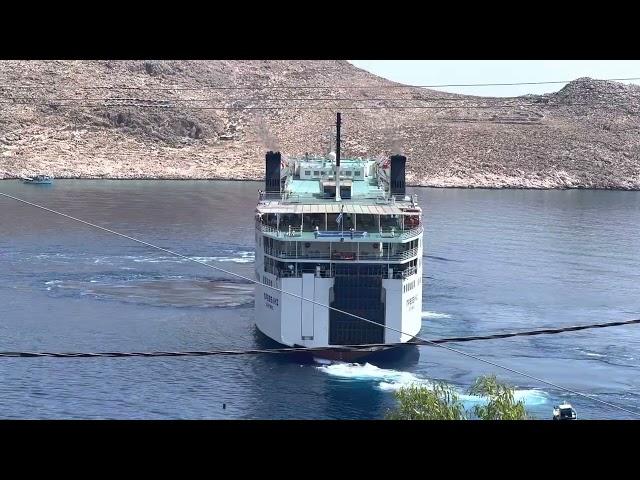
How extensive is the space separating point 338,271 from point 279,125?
298 feet

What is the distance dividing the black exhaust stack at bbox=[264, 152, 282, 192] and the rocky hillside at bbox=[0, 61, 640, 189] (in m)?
67.5

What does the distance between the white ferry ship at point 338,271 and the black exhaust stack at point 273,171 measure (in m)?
4.03

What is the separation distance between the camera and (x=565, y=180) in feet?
384

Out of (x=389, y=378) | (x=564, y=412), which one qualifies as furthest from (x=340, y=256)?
(x=564, y=412)

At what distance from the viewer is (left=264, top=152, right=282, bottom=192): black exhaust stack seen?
1811 inches

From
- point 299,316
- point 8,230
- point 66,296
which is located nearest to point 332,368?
point 299,316

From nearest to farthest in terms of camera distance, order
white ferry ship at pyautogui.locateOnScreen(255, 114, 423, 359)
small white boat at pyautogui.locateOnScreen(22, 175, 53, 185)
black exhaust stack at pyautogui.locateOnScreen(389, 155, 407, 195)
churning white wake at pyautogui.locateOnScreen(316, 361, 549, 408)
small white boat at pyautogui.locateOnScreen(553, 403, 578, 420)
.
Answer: small white boat at pyautogui.locateOnScreen(553, 403, 578, 420)
churning white wake at pyautogui.locateOnScreen(316, 361, 549, 408)
white ferry ship at pyautogui.locateOnScreen(255, 114, 423, 359)
black exhaust stack at pyautogui.locateOnScreen(389, 155, 407, 195)
small white boat at pyautogui.locateOnScreen(22, 175, 53, 185)

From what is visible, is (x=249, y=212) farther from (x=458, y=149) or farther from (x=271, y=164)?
(x=458, y=149)

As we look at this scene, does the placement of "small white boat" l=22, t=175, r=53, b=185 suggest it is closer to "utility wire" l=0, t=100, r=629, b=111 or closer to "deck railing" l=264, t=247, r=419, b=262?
"utility wire" l=0, t=100, r=629, b=111

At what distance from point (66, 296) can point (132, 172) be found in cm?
6963

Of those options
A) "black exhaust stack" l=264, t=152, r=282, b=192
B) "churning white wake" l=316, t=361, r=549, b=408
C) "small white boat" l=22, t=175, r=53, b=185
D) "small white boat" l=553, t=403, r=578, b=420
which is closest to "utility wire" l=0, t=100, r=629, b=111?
"small white boat" l=22, t=175, r=53, b=185

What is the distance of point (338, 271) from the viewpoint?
3794cm

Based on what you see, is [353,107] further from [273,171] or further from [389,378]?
[389,378]

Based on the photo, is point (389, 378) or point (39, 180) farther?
point (39, 180)
